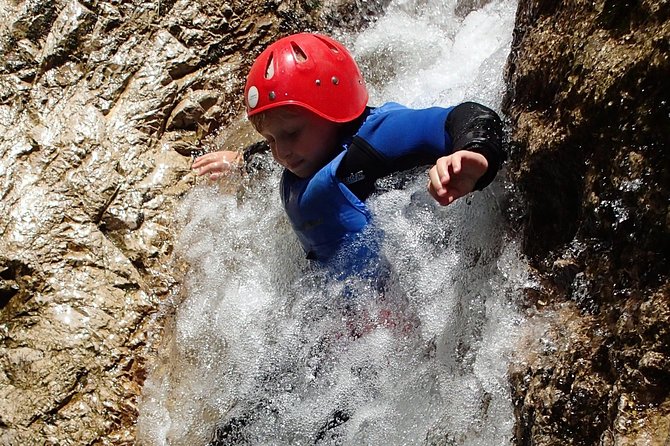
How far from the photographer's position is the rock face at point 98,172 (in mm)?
2951

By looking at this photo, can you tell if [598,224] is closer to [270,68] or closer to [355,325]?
[355,325]

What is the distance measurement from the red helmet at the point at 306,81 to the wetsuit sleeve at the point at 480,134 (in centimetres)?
51

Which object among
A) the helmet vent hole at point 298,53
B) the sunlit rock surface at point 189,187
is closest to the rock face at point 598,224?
the sunlit rock surface at point 189,187

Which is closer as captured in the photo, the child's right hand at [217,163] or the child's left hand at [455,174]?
the child's left hand at [455,174]

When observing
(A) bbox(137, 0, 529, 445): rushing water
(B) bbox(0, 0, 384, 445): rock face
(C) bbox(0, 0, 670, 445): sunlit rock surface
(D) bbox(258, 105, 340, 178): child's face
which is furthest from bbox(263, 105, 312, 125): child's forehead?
(B) bbox(0, 0, 384, 445): rock face

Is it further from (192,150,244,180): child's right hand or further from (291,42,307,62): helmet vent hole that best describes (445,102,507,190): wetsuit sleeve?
(192,150,244,180): child's right hand

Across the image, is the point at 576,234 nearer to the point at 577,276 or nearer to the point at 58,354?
the point at 577,276

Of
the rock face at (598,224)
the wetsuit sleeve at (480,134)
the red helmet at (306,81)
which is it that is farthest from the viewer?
the red helmet at (306,81)

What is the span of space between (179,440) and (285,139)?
1241 millimetres

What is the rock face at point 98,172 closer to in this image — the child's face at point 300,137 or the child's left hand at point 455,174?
the child's face at point 300,137

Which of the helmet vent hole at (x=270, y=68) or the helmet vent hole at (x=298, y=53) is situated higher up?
the helmet vent hole at (x=298, y=53)

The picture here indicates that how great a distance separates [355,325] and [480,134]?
87 centimetres

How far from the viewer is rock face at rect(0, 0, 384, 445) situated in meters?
2.95

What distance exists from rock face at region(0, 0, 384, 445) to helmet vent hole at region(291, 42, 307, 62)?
1.12 metres
